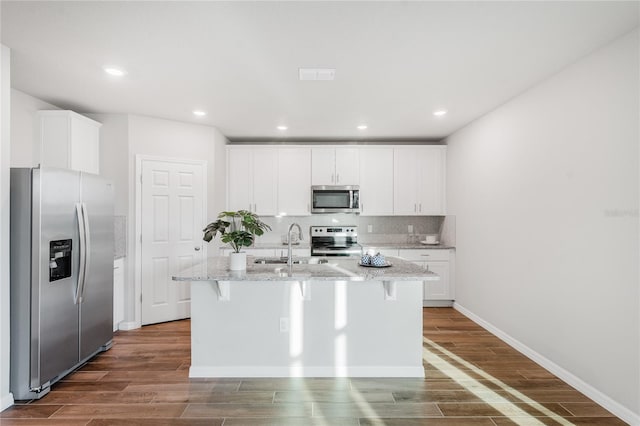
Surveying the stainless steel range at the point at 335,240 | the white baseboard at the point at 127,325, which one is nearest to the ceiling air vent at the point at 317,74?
the stainless steel range at the point at 335,240

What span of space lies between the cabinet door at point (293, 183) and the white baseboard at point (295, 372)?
275cm

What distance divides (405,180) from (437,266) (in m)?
1.36

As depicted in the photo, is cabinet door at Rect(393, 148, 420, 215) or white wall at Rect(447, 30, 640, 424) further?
cabinet door at Rect(393, 148, 420, 215)

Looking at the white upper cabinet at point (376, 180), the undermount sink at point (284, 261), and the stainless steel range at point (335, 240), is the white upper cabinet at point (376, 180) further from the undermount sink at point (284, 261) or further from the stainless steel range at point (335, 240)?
the undermount sink at point (284, 261)

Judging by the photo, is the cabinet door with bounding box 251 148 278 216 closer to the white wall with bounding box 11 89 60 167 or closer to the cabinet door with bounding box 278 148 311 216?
the cabinet door with bounding box 278 148 311 216

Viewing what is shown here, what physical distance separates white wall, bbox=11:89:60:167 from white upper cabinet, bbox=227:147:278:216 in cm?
232

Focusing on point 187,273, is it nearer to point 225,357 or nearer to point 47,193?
point 225,357

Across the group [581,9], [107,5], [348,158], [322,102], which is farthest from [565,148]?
[107,5]

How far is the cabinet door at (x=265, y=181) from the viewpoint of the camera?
5.22 meters

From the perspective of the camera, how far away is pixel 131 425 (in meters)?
2.18

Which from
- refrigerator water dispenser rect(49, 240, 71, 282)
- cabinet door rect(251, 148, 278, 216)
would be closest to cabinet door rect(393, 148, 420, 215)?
cabinet door rect(251, 148, 278, 216)

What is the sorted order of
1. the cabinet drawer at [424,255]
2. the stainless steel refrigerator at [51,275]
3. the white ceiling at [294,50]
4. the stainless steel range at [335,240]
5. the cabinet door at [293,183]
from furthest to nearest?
the cabinet door at [293,183] → the stainless steel range at [335,240] → the cabinet drawer at [424,255] → the stainless steel refrigerator at [51,275] → the white ceiling at [294,50]

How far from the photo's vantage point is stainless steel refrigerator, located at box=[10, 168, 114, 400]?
8.04 ft

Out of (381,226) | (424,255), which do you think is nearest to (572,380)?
(424,255)
